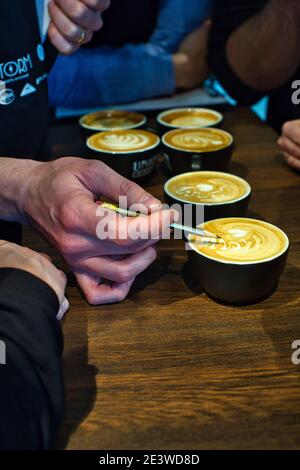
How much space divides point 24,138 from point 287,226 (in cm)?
76

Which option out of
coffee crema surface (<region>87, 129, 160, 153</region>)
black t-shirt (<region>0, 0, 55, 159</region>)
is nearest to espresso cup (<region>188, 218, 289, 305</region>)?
coffee crema surface (<region>87, 129, 160, 153</region>)

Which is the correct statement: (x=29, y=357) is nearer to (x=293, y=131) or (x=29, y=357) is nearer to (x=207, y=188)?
(x=207, y=188)

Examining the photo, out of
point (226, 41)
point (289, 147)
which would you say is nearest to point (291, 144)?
point (289, 147)

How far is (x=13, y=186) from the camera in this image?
1.08 meters

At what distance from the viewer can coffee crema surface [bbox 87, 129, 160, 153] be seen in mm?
A: 1454

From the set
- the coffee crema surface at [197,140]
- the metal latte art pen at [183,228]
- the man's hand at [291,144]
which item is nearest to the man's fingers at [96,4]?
the coffee crema surface at [197,140]

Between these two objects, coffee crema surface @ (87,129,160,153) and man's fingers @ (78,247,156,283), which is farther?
coffee crema surface @ (87,129,160,153)

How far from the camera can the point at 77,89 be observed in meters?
2.25

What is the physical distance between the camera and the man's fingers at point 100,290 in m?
0.98

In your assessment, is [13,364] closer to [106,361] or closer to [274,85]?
[106,361]

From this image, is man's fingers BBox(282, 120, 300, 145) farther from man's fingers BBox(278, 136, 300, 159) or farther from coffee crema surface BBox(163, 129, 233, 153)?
coffee crema surface BBox(163, 129, 233, 153)

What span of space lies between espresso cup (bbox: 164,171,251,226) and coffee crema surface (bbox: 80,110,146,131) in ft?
A: 1.38
